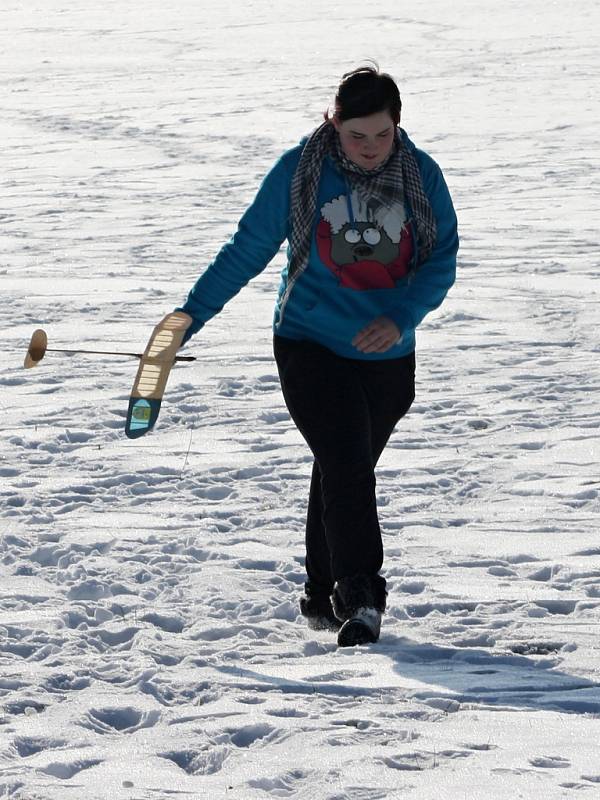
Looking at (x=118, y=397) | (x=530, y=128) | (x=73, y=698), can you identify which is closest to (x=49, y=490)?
(x=118, y=397)

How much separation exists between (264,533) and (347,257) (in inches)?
60.9

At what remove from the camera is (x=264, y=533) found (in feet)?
16.4

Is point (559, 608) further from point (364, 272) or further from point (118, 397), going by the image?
point (118, 397)

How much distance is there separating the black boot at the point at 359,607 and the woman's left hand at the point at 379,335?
65cm

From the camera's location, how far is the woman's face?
3637 mm

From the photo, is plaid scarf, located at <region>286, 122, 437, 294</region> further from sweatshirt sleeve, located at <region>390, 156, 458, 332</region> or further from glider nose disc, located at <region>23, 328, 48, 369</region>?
glider nose disc, located at <region>23, 328, 48, 369</region>

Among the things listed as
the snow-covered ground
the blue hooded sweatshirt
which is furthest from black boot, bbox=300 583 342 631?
the blue hooded sweatshirt

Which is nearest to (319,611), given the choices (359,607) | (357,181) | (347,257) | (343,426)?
(359,607)

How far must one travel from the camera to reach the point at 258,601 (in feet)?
14.1

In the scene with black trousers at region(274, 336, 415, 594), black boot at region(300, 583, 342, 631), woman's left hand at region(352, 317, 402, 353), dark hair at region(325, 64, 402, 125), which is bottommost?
black boot at region(300, 583, 342, 631)

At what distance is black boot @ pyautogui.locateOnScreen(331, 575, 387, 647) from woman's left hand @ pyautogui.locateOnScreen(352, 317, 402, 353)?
65cm

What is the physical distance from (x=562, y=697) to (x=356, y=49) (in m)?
24.2

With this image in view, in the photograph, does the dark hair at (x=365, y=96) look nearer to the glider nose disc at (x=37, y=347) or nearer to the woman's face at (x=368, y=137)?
the woman's face at (x=368, y=137)

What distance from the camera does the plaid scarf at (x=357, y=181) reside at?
371 cm
